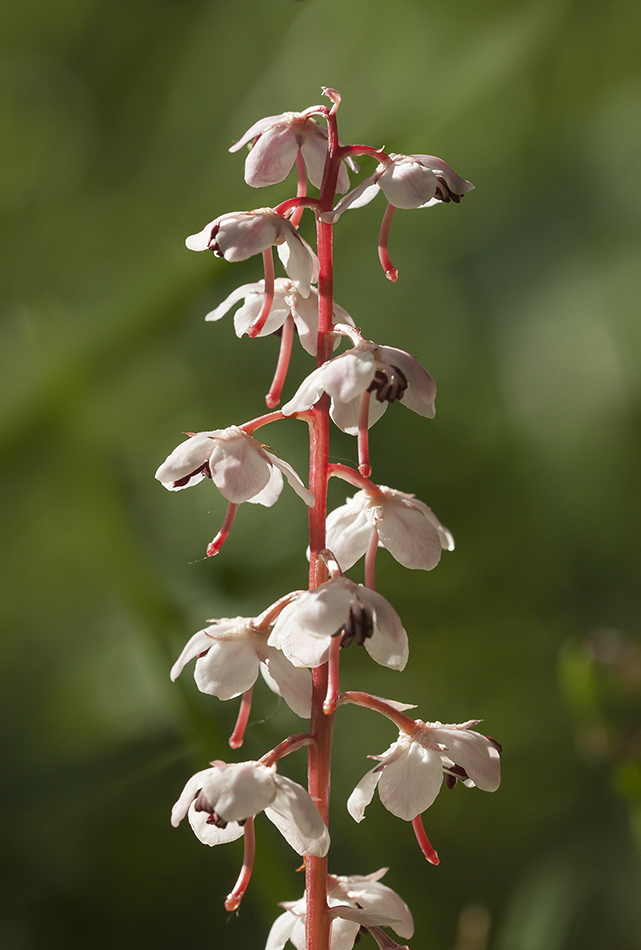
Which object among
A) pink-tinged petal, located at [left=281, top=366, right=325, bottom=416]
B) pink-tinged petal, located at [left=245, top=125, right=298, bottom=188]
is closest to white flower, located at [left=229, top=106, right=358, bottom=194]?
pink-tinged petal, located at [left=245, top=125, right=298, bottom=188]

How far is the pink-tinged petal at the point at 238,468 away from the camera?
1.17 feet

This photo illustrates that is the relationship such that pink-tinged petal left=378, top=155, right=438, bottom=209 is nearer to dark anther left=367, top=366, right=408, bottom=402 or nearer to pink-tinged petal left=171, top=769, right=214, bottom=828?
dark anther left=367, top=366, right=408, bottom=402

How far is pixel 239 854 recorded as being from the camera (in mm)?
934

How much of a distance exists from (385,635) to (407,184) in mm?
205

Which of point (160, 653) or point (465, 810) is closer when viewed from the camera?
point (160, 653)

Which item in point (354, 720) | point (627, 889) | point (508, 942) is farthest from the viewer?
point (354, 720)

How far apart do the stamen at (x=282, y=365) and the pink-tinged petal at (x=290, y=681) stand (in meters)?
→ 0.12

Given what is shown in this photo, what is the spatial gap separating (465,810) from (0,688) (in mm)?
741

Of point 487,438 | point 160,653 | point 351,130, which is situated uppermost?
point 351,130

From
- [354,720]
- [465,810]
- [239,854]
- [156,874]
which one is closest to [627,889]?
[465,810]

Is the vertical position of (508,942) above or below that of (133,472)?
below

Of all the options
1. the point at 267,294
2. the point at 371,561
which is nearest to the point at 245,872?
the point at 371,561

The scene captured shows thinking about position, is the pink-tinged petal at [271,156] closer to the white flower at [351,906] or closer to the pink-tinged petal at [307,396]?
the pink-tinged petal at [307,396]

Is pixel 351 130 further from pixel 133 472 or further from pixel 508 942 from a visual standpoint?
pixel 508 942
